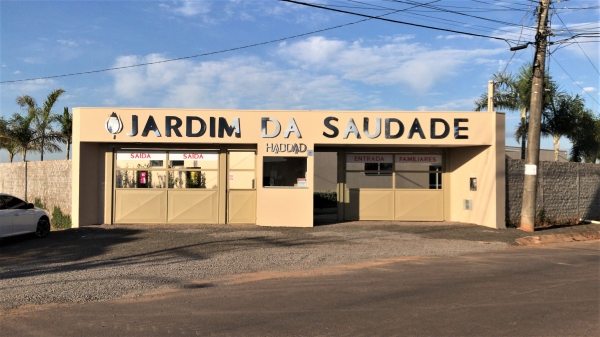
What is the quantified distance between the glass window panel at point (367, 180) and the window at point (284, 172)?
8.16ft

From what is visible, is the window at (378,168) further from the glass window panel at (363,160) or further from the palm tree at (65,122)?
the palm tree at (65,122)

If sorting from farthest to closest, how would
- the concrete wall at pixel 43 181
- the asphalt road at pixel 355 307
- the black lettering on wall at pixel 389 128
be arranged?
the concrete wall at pixel 43 181 < the black lettering on wall at pixel 389 128 < the asphalt road at pixel 355 307

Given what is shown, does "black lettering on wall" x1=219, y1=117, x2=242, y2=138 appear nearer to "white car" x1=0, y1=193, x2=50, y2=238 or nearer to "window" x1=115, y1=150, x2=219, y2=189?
"window" x1=115, y1=150, x2=219, y2=189

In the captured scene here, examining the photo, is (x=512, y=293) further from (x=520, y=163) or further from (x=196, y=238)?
(x=520, y=163)

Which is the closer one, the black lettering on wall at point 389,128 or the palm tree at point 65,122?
the black lettering on wall at point 389,128

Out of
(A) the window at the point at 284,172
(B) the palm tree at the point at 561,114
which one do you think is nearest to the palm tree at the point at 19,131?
(A) the window at the point at 284,172

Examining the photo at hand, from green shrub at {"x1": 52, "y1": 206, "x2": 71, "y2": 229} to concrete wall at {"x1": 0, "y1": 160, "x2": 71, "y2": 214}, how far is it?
19 centimetres

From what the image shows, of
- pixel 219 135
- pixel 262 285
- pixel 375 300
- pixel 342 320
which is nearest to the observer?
pixel 342 320

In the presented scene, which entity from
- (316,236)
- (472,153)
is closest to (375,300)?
(316,236)

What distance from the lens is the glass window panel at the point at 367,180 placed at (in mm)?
19442

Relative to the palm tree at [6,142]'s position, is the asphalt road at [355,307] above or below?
below

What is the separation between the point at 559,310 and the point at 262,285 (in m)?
4.78

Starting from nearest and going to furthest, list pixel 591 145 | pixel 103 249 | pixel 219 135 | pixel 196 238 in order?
pixel 103 249
pixel 196 238
pixel 219 135
pixel 591 145

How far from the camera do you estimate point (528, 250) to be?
13797mm
